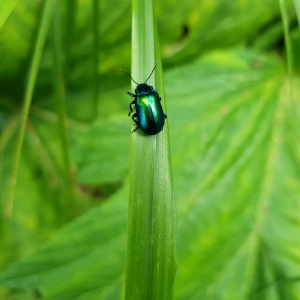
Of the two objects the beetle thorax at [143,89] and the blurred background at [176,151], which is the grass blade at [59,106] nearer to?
the blurred background at [176,151]

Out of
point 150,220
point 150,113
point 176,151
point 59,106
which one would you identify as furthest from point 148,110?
point 150,220

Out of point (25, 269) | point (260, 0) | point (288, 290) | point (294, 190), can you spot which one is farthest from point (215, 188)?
point (260, 0)

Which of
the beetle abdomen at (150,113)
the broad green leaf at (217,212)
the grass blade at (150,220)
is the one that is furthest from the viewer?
the broad green leaf at (217,212)

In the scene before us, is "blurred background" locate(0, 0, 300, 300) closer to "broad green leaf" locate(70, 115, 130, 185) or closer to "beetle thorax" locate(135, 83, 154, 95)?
"broad green leaf" locate(70, 115, 130, 185)

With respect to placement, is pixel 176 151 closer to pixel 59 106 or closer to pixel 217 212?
pixel 217 212

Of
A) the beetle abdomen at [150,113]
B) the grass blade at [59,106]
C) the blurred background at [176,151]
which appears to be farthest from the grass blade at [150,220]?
the grass blade at [59,106]

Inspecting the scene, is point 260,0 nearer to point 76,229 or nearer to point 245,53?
point 245,53

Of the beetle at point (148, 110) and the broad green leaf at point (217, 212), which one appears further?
the broad green leaf at point (217, 212)
